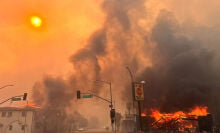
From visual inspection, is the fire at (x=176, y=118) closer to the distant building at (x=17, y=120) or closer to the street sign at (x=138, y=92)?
the street sign at (x=138, y=92)

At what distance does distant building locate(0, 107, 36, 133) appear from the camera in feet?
192

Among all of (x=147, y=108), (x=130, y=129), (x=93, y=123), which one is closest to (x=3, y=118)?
(x=130, y=129)

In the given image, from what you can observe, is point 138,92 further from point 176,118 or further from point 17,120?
point 17,120

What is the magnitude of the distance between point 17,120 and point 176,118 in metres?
38.3

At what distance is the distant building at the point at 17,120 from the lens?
192 feet

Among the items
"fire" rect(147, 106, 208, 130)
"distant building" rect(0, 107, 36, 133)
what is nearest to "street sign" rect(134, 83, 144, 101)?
"fire" rect(147, 106, 208, 130)

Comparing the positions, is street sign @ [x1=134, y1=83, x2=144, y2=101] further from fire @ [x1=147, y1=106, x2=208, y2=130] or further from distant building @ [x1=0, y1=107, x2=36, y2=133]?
distant building @ [x1=0, y1=107, x2=36, y2=133]

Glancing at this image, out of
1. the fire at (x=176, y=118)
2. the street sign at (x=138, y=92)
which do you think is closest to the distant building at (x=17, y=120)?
the fire at (x=176, y=118)

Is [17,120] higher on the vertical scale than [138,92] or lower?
lower

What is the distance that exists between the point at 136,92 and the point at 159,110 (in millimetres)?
24691

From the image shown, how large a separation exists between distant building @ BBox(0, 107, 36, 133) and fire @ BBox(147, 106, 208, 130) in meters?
30.3

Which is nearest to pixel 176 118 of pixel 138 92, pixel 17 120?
pixel 138 92

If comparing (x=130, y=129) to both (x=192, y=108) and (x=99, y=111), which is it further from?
(x=99, y=111)

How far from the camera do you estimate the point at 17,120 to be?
5922cm
